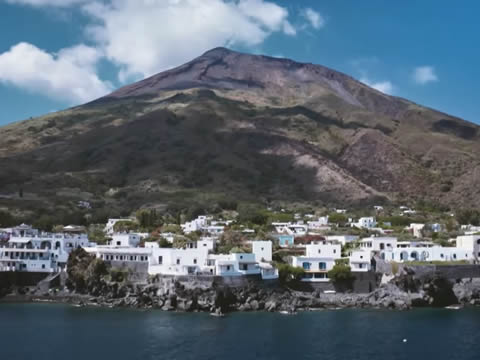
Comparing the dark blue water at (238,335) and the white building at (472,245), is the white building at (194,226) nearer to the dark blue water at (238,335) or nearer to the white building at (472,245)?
the dark blue water at (238,335)

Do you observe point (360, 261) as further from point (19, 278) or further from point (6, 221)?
point (6, 221)

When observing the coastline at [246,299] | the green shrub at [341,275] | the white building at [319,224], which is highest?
the white building at [319,224]

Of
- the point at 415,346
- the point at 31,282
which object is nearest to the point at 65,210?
the point at 31,282

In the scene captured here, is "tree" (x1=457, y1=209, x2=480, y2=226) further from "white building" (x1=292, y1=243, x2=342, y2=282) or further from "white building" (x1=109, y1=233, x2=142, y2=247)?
"white building" (x1=109, y1=233, x2=142, y2=247)

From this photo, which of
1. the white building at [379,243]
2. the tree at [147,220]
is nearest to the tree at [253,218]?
the tree at [147,220]

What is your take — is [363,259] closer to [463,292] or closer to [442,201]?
[463,292]

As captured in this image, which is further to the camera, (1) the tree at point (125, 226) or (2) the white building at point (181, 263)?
(1) the tree at point (125, 226)

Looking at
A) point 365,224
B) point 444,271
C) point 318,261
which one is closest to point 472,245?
point 444,271

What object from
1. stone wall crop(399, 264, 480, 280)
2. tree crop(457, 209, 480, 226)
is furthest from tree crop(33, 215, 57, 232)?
tree crop(457, 209, 480, 226)
